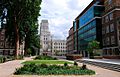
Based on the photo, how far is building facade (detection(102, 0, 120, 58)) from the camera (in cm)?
6031

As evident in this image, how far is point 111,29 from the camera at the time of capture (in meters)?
64.0

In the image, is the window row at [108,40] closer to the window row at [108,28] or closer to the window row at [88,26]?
the window row at [108,28]

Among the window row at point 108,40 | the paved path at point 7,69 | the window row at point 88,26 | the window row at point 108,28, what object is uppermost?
the window row at point 88,26

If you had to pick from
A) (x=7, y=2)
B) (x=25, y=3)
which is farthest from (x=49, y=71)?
(x=7, y=2)

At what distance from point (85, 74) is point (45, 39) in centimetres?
17438

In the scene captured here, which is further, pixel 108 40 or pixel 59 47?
pixel 59 47

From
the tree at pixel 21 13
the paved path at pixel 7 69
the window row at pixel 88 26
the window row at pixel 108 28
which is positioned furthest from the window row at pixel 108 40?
the paved path at pixel 7 69

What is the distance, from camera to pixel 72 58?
179 feet

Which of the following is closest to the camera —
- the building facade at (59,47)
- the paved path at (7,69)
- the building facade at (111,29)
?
the paved path at (7,69)

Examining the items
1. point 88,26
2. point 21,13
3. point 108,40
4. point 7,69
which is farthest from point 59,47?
point 7,69

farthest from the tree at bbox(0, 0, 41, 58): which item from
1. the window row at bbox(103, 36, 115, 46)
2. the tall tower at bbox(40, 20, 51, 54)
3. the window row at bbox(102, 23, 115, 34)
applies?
the tall tower at bbox(40, 20, 51, 54)

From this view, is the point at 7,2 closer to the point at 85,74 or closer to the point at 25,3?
the point at 25,3

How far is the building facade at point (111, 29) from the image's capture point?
60.3 m

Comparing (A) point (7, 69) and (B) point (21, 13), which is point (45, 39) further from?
(A) point (7, 69)
